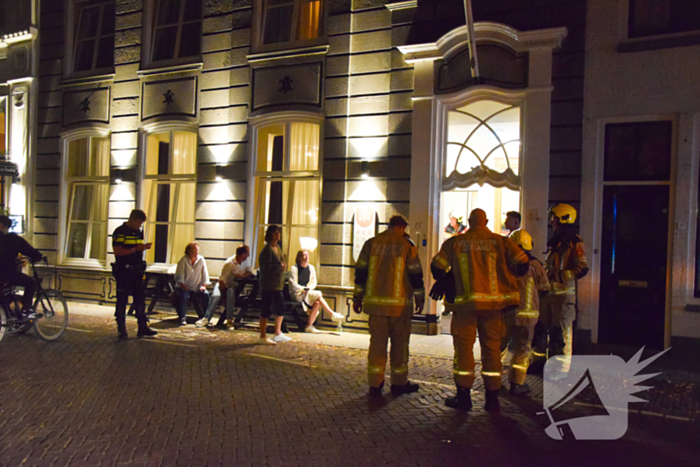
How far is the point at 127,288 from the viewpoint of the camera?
834cm

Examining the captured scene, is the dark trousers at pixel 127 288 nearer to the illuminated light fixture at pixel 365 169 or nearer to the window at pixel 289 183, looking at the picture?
the window at pixel 289 183

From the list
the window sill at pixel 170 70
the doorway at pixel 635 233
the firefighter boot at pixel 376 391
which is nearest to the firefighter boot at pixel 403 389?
the firefighter boot at pixel 376 391

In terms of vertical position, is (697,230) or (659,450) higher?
(697,230)

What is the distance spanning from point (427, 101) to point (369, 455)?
6363 mm

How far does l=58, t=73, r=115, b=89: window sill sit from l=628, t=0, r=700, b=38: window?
10.3 meters

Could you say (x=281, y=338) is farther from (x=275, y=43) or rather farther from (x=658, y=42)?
(x=658, y=42)

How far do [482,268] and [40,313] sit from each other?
21.7 ft

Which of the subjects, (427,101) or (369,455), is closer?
(369,455)

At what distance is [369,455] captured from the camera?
4008 millimetres

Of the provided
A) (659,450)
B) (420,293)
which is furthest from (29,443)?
(659,450)

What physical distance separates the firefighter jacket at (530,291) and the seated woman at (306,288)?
13.4 ft

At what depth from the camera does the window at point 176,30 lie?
447 inches

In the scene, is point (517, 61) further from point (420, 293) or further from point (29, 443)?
point (29, 443)

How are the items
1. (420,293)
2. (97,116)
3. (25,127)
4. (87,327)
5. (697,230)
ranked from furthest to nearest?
(25,127) → (97,116) → (87,327) → (697,230) → (420,293)
